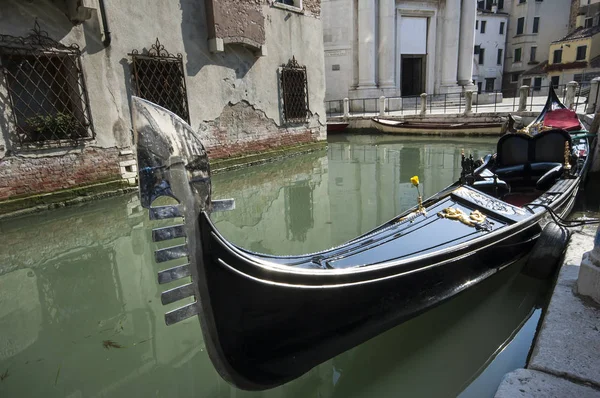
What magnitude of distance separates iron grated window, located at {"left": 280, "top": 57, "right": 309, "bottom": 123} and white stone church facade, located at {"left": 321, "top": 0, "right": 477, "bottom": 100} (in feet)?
22.0

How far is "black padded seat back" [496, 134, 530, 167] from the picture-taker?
3574mm

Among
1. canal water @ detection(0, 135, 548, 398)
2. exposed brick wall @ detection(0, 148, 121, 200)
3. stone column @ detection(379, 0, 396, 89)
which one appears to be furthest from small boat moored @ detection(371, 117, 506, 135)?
exposed brick wall @ detection(0, 148, 121, 200)

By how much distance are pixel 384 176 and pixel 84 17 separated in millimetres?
4265

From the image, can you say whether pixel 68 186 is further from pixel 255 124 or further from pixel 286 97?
pixel 286 97

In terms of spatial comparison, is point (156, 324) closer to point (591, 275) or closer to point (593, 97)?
point (591, 275)

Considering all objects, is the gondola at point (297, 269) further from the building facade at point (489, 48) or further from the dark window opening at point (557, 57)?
the dark window opening at point (557, 57)

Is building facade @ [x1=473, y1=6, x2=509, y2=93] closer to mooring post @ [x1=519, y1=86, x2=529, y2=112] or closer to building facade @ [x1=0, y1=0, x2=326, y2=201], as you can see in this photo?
mooring post @ [x1=519, y1=86, x2=529, y2=112]

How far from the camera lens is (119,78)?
15.9 ft

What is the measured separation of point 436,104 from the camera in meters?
14.5

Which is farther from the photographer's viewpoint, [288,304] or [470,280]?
[470,280]

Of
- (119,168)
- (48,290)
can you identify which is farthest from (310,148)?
(48,290)

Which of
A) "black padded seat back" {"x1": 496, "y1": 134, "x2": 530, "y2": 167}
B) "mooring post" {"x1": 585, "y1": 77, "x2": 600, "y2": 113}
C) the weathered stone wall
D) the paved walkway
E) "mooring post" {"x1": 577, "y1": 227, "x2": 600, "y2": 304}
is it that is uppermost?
the weathered stone wall

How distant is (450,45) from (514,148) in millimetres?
12831

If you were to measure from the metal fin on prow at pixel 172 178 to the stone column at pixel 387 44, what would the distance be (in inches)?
550
